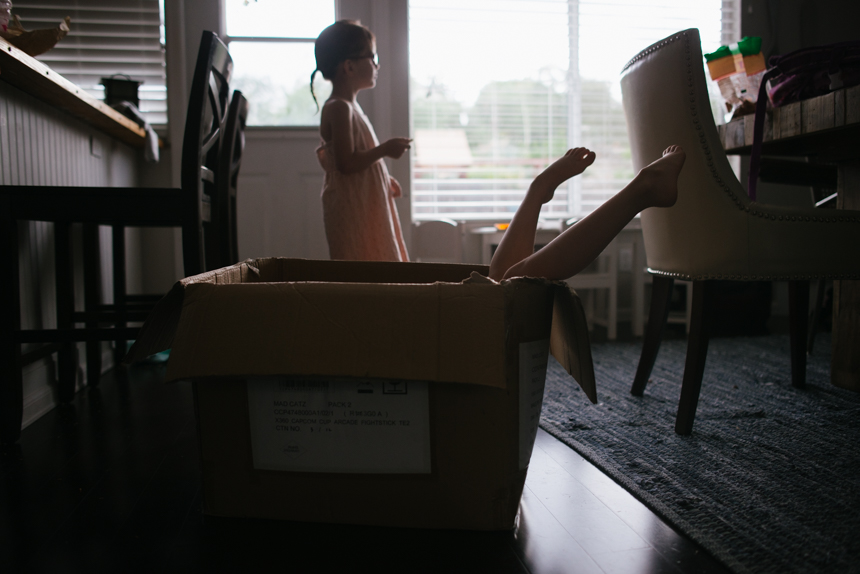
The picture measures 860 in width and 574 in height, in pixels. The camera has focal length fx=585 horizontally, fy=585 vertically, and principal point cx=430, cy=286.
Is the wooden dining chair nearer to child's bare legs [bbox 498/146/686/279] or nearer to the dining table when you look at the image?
child's bare legs [bbox 498/146/686/279]

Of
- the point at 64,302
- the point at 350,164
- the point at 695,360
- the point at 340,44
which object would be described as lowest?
the point at 695,360

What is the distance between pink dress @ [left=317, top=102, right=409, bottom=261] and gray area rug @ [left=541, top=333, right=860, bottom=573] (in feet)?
2.15

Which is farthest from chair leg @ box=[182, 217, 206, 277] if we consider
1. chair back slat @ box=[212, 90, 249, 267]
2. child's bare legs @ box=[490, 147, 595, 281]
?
child's bare legs @ box=[490, 147, 595, 281]

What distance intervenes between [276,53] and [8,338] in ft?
6.39

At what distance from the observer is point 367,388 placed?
0.79 meters

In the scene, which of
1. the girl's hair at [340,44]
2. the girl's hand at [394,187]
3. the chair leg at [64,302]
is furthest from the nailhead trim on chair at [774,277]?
the chair leg at [64,302]

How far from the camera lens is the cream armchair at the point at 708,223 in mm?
1236

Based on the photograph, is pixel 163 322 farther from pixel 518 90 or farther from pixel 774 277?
pixel 518 90

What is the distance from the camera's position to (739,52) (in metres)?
1.71

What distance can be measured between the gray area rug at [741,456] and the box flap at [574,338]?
0.25 meters

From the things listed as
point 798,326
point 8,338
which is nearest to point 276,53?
point 8,338

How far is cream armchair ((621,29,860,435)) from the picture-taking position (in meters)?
1.24

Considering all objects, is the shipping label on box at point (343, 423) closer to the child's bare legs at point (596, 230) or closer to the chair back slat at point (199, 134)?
the child's bare legs at point (596, 230)

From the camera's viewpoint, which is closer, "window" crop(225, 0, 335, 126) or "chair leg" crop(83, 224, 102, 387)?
"chair leg" crop(83, 224, 102, 387)
